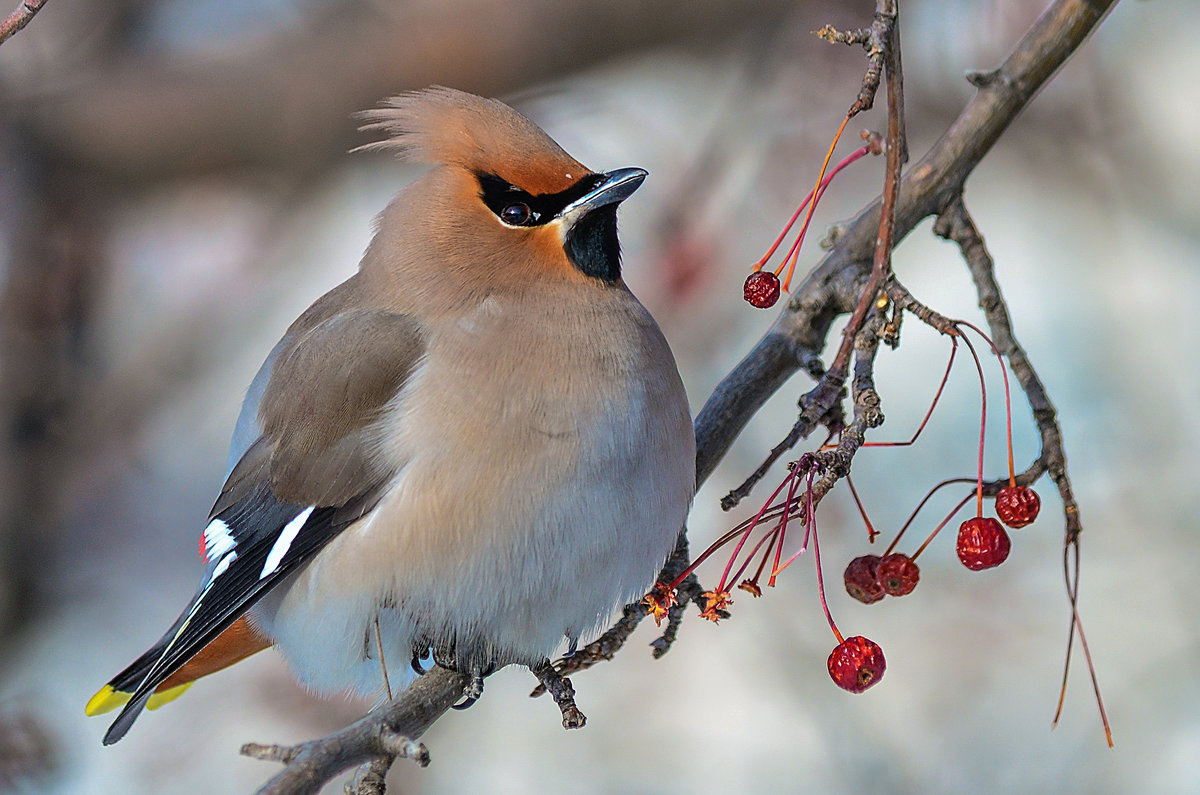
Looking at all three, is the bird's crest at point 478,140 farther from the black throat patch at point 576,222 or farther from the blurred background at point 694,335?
the blurred background at point 694,335

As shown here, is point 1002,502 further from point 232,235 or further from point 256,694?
point 232,235

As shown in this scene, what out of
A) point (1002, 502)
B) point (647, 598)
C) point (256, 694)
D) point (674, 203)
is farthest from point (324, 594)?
point (674, 203)

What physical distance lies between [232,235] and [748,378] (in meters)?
3.56

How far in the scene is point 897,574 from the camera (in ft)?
7.27

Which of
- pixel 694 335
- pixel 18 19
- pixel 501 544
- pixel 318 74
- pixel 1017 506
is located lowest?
pixel 501 544

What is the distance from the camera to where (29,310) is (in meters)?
5.41

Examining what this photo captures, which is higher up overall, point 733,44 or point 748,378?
point 733,44

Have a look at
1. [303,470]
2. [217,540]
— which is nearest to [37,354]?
[217,540]

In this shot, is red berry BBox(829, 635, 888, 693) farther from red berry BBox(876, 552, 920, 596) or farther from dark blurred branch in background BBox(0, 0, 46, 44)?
dark blurred branch in background BBox(0, 0, 46, 44)

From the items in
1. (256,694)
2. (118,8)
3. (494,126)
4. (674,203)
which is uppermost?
(118,8)

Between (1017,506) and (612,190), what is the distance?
105cm

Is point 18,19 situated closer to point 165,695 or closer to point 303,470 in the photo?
point 303,470

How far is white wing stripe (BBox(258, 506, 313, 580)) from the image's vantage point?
104 inches

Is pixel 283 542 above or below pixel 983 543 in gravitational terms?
below
